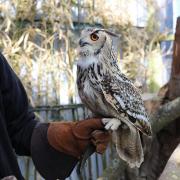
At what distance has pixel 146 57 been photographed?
5.32m

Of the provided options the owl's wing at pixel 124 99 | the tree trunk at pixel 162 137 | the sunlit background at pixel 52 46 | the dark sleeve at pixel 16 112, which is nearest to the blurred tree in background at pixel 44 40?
the sunlit background at pixel 52 46

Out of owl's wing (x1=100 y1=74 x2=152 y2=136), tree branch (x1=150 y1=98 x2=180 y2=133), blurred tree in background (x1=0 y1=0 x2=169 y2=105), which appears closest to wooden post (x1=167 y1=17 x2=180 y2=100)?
tree branch (x1=150 y1=98 x2=180 y2=133)

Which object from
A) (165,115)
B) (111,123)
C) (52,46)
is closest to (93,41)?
(111,123)

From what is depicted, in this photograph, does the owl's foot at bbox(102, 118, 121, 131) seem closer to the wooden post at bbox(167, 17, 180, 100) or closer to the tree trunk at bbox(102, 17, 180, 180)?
the tree trunk at bbox(102, 17, 180, 180)

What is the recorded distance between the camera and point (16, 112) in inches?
73.2

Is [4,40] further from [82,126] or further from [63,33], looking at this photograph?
[82,126]

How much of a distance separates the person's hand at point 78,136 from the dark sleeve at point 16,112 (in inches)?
4.3

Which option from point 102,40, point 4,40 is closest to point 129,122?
point 102,40

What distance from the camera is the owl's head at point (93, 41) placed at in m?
1.65

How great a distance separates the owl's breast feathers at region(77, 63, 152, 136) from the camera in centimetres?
163

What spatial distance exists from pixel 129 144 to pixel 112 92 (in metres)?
0.21

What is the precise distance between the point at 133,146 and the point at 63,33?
109 inches

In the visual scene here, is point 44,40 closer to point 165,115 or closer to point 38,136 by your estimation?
point 165,115

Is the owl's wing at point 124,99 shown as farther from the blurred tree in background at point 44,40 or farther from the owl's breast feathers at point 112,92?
the blurred tree in background at point 44,40
